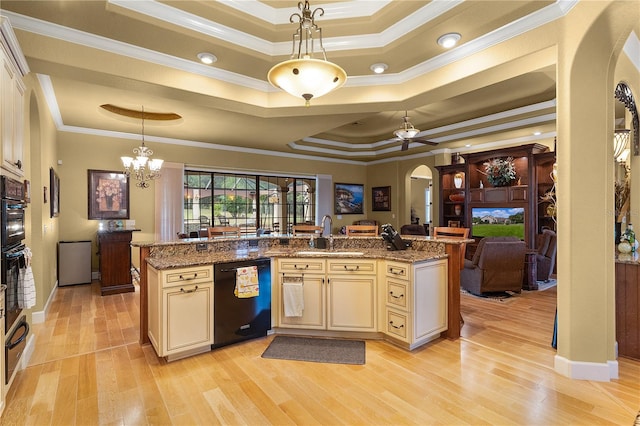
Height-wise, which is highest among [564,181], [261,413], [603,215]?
[564,181]

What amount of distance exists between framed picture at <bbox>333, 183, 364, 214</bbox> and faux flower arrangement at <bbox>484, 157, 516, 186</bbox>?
12.8 feet

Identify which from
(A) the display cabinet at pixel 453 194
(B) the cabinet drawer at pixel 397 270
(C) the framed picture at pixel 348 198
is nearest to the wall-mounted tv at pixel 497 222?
(A) the display cabinet at pixel 453 194

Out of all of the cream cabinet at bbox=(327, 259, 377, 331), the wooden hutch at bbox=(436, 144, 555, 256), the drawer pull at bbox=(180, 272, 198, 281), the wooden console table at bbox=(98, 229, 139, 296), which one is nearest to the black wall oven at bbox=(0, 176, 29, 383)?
the drawer pull at bbox=(180, 272, 198, 281)

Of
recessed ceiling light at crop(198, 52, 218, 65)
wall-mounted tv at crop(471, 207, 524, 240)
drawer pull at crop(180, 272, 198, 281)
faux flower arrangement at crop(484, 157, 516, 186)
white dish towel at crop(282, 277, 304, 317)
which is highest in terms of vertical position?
recessed ceiling light at crop(198, 52, 218, 65)

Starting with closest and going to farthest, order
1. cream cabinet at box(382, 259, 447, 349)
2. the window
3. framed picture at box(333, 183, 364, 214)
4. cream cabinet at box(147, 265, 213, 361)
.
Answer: cream cabinet at box(147, 265, 213, 361)
cream cabinet at box(382, 259, 447, 349)
the window
framed picture at box(333, 183, 364, 214)

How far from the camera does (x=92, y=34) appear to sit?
Result: 9.43ft

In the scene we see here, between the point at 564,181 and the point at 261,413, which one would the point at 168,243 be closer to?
the point at 261,413

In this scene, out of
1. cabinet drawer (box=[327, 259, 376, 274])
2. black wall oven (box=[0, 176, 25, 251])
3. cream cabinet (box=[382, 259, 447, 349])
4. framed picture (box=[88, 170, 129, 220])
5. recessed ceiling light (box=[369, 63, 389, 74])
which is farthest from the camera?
framed picture (box=[88, 170, 129, 220])

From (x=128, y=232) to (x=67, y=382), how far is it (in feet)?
10.9

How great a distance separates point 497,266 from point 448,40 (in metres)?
3.49

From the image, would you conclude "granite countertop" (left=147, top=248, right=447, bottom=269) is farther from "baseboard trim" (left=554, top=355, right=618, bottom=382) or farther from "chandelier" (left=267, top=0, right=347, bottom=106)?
"chandelier" (left=267, top=0, right=347, bottom=106)

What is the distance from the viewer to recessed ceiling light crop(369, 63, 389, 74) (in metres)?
3.49

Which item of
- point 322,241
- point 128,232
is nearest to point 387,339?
point 322,241

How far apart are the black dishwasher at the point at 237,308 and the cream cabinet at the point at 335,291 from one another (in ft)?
0.71
